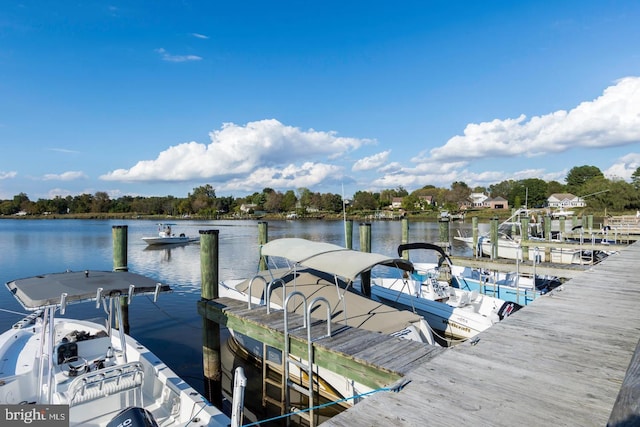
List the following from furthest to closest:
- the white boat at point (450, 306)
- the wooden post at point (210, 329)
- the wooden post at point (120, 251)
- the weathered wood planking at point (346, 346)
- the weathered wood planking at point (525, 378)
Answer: the wooden post at point (120, 251) < the white boat at point (450, 306) < the wooden post at point (210, 329) < the weathered wood planking at point (346, 346) < the weathered wood planking at point (525, 378)

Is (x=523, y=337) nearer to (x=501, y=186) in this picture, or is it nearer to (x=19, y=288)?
(x=19, y=288)

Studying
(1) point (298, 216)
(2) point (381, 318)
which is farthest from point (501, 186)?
(2) point (381, 318)

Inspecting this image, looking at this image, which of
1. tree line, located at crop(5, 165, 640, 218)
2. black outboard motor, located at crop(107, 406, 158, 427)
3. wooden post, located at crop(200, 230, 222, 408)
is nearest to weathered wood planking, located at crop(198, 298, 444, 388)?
wooden post, located at crop(200, 230, 222, 408)

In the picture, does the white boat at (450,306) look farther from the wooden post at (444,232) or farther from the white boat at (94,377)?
the white boat at (94,377)

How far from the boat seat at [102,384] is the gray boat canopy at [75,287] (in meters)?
1.20

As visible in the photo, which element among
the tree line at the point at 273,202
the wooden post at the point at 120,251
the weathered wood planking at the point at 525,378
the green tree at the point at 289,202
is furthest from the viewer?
the green tree at the point at 289,202

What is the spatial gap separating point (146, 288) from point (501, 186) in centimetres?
18050

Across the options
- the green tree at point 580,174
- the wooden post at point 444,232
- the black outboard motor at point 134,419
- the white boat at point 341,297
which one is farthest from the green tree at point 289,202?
the black outboard motor at point 134,419

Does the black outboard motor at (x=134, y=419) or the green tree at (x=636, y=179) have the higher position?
the green tree at (x=636, y=179)

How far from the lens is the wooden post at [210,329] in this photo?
8.70 meters

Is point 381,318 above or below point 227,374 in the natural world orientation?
above

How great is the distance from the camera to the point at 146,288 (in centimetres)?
687

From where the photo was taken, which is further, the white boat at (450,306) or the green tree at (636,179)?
the green tree at (636,179)

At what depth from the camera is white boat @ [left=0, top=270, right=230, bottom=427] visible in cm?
589
